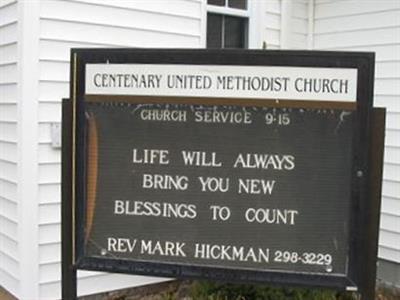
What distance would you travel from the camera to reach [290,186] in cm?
256

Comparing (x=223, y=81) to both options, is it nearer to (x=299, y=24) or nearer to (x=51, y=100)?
(x=51, y=100)

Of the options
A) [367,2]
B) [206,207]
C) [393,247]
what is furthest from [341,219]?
[367,2]

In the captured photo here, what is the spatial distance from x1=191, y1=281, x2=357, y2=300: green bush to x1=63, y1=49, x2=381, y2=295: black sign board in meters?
1.27

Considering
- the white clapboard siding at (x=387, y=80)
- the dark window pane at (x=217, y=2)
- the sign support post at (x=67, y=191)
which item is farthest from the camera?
the dark window pane at (x=217, y=2)

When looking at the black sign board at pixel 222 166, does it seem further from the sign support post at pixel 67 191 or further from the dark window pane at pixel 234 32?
the dark window pane at pixel 234 32

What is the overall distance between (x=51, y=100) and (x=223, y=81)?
201cm

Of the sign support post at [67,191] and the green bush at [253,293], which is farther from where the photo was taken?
the green bush at [253,293]

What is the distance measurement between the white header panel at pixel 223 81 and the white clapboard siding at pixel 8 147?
1.73 meters

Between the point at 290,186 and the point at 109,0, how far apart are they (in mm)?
2544

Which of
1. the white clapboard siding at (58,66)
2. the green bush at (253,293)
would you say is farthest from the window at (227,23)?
the green bush at (253,293)

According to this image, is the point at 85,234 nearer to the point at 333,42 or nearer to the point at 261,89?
the point at 261,89

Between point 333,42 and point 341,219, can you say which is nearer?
point 341,219

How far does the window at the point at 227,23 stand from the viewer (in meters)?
5.50

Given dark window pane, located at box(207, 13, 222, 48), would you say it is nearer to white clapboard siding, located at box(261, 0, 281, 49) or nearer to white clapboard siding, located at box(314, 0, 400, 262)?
white clapboard siding, located at box(261, 0, 281, 49)
